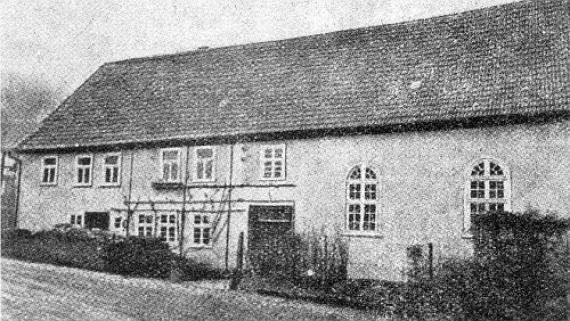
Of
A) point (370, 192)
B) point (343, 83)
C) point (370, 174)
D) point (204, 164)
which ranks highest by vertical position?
point (343, 83)

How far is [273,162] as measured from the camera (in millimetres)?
19188

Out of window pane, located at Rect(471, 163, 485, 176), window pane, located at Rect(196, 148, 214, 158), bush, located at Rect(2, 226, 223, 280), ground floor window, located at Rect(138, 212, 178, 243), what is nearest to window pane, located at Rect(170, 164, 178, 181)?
window pane, located at Rect(196, 148, 214, 158)

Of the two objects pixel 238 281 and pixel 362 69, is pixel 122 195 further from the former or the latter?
pixel 362 69

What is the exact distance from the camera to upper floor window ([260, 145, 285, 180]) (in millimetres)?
19031

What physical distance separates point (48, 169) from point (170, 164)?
631 cm

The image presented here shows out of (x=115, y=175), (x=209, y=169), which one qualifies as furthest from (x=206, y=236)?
(x=115, y=175)

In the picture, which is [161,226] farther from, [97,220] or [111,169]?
[111,169]

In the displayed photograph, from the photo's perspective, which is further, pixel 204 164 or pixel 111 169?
pixel 111 169

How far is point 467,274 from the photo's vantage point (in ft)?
36.8

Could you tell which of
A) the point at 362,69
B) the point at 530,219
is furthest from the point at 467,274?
the point at 362,69

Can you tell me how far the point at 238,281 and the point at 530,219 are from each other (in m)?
7.71

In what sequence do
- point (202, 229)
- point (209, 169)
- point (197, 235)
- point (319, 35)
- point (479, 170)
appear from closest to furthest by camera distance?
point (479, 170)
point (202, 229)
point (197, 235)
point (209, 169)
point (319, 35)

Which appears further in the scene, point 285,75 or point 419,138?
point 285,75

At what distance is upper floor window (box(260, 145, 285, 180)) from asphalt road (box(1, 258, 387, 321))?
508 centimetres
